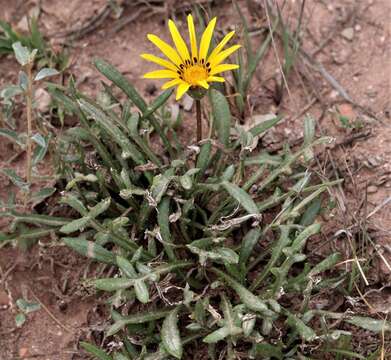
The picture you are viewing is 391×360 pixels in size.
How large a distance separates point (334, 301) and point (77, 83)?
1.74m

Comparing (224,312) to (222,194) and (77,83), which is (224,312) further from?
(77,83)

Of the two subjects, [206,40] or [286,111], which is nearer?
[206,40]

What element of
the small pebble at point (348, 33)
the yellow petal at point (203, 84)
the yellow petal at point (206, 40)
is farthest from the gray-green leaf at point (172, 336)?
the small pebble at point (348, 33)

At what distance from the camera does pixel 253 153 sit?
3500 millimetres

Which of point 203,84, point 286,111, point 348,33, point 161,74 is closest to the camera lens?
point 203,84

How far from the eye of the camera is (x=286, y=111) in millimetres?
3684

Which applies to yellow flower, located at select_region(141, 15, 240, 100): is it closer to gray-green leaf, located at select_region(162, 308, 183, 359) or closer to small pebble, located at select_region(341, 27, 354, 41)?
gray-green leaf, located at select_region(162, 308, 183, 359)

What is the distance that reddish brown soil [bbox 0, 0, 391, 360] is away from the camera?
323cm

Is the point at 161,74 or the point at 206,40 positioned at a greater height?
the point at 206,40

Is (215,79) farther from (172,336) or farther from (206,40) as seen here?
(172,336)

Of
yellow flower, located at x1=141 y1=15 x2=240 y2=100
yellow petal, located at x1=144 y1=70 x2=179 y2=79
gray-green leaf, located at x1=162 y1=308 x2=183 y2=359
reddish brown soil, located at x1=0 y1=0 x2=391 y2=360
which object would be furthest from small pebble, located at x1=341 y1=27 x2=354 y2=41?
gray-green leaf, located at x1=162 y1=308 x2=183 y2=359

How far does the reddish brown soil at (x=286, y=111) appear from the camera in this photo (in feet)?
10.6

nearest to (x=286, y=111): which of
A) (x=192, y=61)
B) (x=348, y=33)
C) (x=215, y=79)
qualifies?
(x=348, y=33)

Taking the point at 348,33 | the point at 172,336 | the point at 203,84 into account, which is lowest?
the point at 172,336
